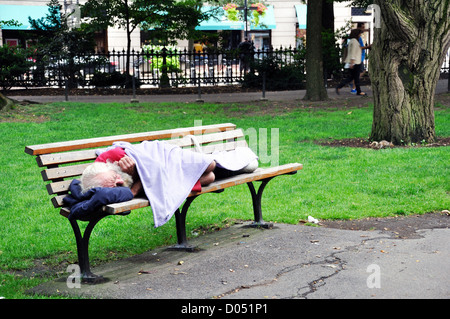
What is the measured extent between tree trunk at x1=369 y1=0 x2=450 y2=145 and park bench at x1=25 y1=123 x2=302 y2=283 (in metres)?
4.30

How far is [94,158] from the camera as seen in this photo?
4.93 m

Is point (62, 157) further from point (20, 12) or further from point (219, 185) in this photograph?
point (20, 12)

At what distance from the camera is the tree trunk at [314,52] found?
1598 centimetres

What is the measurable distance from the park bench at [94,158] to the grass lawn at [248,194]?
408 millimetres

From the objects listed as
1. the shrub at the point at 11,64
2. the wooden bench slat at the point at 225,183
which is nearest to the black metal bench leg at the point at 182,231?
the wooden bench slat at the point at 225,183

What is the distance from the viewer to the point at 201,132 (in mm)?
6000

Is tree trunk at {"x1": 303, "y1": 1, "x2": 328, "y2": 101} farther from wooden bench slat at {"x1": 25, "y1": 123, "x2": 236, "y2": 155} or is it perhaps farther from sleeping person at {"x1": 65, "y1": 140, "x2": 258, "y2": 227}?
sleeping person at {"x1": 65, "y1": 140, "x2": 258, "y2": 227}

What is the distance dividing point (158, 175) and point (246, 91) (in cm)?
1643

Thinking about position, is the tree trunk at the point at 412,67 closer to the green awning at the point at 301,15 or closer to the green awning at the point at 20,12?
the green awning at the point at 20,12

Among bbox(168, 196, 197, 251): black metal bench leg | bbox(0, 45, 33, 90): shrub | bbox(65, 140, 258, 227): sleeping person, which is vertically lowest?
bbox(168, 196, 197, 251): black metal bench leg

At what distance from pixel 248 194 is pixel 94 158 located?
2759 millimetres

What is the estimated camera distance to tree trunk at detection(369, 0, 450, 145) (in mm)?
9727

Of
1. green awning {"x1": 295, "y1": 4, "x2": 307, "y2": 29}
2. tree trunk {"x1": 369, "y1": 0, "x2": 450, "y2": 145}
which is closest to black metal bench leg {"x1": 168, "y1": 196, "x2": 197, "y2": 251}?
tree trunk {"x1": 369, "y1": 0, "x2": 450, "y2": 145}

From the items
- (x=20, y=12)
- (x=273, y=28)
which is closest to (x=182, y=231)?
(x=20, y=12)
